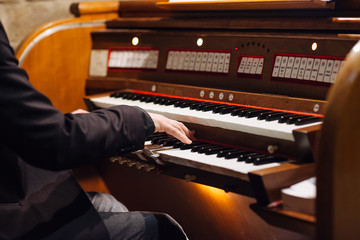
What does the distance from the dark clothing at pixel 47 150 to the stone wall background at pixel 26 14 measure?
4.37 ft

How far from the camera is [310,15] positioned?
68.2 inches

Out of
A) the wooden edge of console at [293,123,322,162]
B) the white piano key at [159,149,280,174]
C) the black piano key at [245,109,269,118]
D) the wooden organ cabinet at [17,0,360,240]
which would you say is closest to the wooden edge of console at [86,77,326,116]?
the wooden organ cabinet at [17,0,360,240]

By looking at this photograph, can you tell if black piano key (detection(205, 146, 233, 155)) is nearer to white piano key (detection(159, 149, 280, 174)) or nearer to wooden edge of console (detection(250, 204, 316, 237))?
white piano key (detection(159, 149, 280, 174))

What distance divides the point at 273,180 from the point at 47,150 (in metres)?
0.60

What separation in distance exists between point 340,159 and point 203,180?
21.5 inches

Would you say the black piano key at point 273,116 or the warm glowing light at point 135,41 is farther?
the warm glowing light at point 135,41

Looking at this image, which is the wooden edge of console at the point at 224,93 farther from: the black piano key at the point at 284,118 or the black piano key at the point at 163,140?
the black piano key at the point at 163,140

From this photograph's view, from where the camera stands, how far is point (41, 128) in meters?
1.20

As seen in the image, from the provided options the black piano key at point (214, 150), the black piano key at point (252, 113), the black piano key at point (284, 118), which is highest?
the black piano key at point (284, 118)

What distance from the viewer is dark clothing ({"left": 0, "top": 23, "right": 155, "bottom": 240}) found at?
1.20 m

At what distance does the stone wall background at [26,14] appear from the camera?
2.62m

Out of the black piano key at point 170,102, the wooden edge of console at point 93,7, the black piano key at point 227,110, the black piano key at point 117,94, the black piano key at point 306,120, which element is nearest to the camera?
the black piano key at point 306,120

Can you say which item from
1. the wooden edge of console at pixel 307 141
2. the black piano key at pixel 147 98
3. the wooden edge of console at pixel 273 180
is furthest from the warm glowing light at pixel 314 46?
the black piano key at pixel 147 98

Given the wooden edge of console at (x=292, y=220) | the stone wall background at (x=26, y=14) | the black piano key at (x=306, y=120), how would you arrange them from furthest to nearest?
the stone wall background at (x=26, y=14) → the black piano key at (x=306, y=120) → the wooden edge of console at (x=292, y=220)
